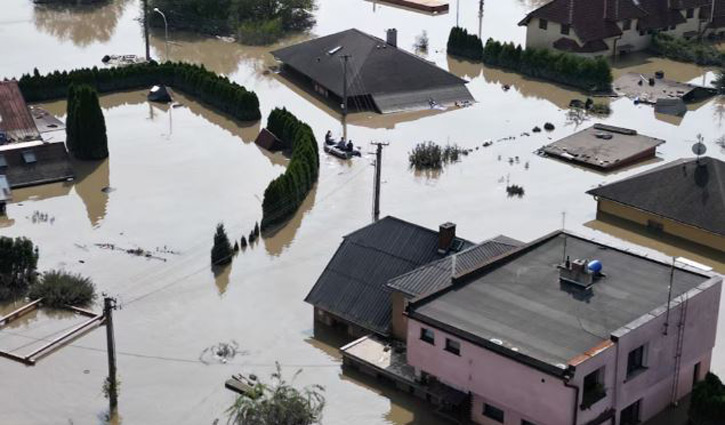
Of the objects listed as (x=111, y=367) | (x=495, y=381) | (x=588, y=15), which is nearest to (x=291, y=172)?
(x=111, y=367)

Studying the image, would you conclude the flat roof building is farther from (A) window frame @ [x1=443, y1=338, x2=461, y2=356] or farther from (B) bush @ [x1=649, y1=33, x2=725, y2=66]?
(A) window frame @ [x1=443, y1=338, x2=461, y2=356]

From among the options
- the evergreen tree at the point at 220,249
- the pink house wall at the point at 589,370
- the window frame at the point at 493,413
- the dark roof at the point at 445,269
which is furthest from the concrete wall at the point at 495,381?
the evergreen tree at the point at 220,249

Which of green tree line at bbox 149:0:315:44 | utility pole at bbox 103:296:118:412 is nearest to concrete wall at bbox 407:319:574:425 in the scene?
utility pole at bbox 103:296:118:412

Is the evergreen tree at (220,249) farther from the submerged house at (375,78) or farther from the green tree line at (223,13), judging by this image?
the green tree line at (223,13)

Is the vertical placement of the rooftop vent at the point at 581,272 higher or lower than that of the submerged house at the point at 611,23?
higher

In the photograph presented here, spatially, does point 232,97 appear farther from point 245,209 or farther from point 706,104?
point 706,104

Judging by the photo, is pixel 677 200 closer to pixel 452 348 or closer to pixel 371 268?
pixel 371 268
